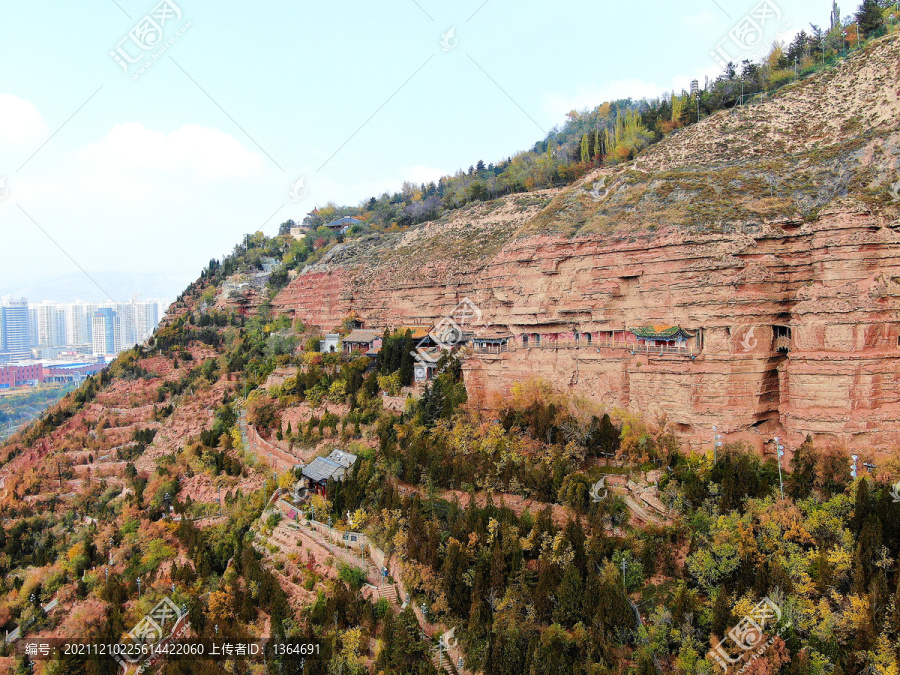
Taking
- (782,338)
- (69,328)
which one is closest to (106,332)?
(69,328)

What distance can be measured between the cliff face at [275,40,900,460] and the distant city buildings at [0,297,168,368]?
9254cm

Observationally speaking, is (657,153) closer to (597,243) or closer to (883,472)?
(597,243)

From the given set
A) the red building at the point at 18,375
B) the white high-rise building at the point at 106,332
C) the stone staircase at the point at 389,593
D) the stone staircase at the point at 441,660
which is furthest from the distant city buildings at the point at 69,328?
the stone staircase at the point at 441,660

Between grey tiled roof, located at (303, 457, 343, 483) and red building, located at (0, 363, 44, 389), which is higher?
grey tiled roof, located at (303, 457, 343, 483)

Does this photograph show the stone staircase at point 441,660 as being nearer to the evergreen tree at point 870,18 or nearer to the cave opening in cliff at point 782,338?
the cave opening in cliff at point 782,338

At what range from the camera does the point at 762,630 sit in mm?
14500

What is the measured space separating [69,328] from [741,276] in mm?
124908

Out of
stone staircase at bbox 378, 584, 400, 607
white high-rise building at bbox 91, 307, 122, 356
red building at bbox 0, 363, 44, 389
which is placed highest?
white high-rise building at bbox 91, 307, 122, 356

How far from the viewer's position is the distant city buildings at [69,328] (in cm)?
10606

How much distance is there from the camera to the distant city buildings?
348ft

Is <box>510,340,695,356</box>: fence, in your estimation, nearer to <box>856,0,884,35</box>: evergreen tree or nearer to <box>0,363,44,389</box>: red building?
<box>856,0,884,35</box>: evergreen tree

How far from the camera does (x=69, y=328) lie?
11519 centimetres

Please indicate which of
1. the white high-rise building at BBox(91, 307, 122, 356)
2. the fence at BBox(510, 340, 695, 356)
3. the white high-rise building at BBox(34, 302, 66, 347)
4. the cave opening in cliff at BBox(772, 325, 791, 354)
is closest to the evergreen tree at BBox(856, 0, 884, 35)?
the cave opening in cliff at BBox(772, 325, 791, 354)

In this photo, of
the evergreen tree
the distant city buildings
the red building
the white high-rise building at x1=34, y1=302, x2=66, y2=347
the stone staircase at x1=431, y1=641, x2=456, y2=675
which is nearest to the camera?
the stone staircase at x1=431, y1=641, x2=456, y2=675
